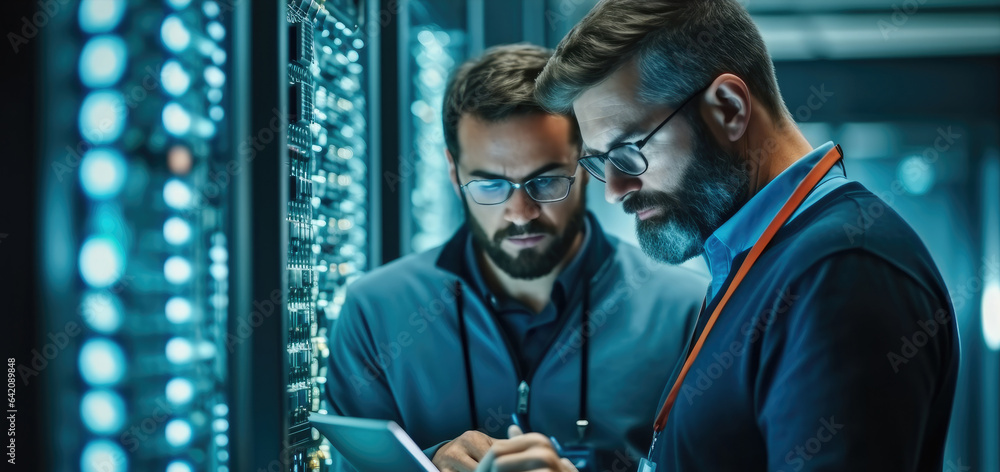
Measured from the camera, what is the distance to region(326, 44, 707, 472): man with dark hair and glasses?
1780mm

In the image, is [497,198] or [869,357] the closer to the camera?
[869,357]

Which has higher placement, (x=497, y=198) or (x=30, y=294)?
(x=497, y=198)

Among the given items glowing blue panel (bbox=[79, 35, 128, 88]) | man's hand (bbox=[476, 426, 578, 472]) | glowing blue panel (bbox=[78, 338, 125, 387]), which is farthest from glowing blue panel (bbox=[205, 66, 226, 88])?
man's hand (bbox=[476, 426, 578, 472])

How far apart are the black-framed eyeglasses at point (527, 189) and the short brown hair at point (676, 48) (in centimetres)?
44

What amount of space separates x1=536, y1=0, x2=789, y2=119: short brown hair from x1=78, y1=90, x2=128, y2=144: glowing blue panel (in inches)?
34.7

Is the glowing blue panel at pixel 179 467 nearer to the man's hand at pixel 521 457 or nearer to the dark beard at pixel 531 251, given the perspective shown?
the man's hand at pixel 521 457

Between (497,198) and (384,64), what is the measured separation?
3.00 ft

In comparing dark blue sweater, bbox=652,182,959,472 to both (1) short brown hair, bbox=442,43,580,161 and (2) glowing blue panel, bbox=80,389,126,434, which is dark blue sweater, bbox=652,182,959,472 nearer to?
(1) short brown hair, bbox=442,43,580,161

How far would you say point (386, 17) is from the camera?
8.08 ft

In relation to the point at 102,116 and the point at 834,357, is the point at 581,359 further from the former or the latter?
the point at 102,116

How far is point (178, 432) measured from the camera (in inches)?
56.6

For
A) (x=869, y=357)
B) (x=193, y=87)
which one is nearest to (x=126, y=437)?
(x=193, y=87)

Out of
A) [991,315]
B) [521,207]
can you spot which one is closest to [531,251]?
[521,207]

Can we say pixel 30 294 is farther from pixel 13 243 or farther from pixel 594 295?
pixel 594 295
